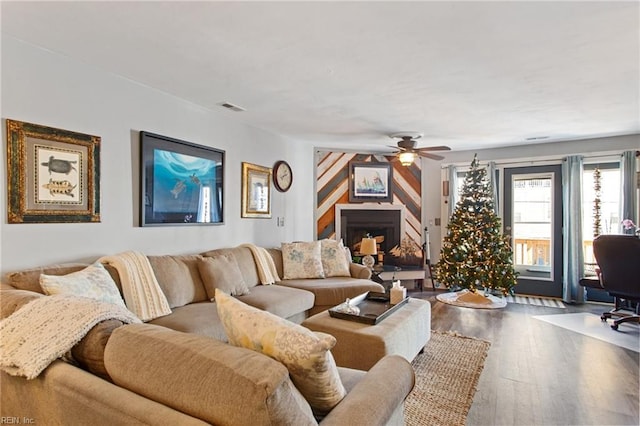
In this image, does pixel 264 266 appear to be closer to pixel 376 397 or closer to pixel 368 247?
pixel 368 247

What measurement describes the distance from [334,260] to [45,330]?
351 cm

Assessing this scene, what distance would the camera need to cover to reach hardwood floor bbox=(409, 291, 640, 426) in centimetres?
234

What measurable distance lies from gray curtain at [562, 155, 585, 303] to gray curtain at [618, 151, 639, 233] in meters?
0.48

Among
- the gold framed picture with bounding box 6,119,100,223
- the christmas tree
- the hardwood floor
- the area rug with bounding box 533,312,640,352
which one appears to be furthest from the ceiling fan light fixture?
the gold framed picture with bounding box 6,119,100,223

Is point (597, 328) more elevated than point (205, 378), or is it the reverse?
point (205, 378)

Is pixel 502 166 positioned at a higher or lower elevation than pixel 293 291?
higher

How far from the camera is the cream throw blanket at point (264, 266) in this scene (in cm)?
405

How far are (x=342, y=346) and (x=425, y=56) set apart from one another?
2078 millimetres

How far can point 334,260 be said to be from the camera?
15.3 ft

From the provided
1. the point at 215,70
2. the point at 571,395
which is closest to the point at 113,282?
the point at 215,70

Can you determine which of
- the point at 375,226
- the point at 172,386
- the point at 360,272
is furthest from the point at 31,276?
A: the point at 375,226

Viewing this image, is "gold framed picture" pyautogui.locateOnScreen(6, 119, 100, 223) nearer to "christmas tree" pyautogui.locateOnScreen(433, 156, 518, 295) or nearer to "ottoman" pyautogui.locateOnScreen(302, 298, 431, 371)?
"ottoman" pyautogui.locateOnScreen(302, 298, 431, 371)

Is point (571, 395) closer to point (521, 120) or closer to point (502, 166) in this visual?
point (521, 120)

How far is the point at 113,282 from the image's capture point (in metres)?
2.56
